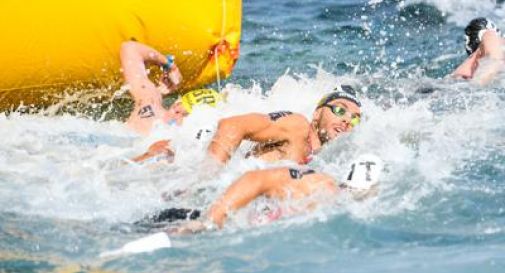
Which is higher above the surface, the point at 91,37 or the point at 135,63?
the point at 91,37

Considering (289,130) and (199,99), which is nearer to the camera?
(289,130)

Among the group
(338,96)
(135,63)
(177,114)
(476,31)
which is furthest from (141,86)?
(476,31)

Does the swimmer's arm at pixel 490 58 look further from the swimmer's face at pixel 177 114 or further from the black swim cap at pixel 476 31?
the swimmer's face at pixel 177 114

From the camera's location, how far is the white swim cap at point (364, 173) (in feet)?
16.0

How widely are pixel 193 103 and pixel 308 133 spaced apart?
130 centimetres

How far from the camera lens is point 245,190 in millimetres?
4672

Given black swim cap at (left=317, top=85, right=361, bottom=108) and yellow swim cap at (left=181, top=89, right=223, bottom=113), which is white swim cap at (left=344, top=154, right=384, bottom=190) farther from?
yellow swim cap at (left=181, top=89, right=223, bottom=113)

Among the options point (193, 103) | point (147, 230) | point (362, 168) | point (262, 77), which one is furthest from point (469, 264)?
point (262, 77)

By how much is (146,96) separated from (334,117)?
1586 mm

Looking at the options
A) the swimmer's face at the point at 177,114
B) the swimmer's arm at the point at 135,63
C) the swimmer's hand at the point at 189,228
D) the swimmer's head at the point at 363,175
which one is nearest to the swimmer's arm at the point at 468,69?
the swimmer's face at the point at 177,114

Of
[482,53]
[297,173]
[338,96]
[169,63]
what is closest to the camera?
[297,173]

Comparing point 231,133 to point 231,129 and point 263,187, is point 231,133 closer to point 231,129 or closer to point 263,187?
point 231,129

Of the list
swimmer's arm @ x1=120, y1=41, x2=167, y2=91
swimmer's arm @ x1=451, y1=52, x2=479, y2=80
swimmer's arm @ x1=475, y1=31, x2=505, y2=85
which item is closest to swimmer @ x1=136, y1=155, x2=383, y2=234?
swimmer's arm @ x1=120, y1=41, x2=167, y2=91

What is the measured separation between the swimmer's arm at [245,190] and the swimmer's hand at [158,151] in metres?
1.22
